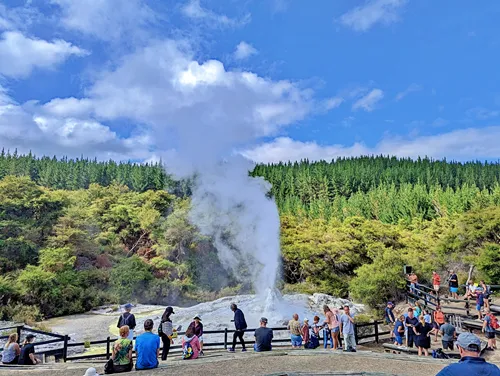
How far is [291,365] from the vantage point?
7426mm

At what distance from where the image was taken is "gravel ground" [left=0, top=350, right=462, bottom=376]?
695cm

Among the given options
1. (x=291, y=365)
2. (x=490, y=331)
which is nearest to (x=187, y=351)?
(x=291, y=365)

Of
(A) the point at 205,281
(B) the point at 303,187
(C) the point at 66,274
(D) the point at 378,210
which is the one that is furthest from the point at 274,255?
(B) the point at 303,187

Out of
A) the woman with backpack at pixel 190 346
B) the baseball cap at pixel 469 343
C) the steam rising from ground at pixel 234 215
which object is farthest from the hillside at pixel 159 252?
the baseball cap at pixel 469 343

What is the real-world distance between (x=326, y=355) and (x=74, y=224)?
31.0 m

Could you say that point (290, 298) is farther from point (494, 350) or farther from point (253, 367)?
point (253, 367)

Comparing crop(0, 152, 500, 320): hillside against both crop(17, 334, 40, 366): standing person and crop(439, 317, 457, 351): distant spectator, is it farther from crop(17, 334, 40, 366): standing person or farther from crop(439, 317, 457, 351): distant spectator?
A: crop(17, 334, 40, 366): standing person

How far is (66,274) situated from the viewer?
28078mm

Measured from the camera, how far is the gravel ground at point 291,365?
6949mm

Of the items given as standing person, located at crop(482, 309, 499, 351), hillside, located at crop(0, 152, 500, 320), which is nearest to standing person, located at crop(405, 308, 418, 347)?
standing person, located at crop(482, 309, 499, 351)

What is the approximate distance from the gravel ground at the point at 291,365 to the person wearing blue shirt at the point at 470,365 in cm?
368

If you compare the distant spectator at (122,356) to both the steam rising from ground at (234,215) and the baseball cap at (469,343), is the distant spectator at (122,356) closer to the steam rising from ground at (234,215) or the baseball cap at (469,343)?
the baseball cap at (469,343)

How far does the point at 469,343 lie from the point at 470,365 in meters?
0.21

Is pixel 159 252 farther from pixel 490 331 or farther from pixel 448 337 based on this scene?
pixel 490 331
